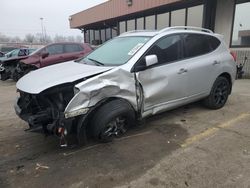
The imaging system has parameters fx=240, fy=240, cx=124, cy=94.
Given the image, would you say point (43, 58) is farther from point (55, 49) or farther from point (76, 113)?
point (76, 113)

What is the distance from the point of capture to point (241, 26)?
10.4m

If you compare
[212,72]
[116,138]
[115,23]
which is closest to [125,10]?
[115,23]

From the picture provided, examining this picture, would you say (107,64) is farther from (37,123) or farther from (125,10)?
(125,10)

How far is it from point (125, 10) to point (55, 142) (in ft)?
43.9

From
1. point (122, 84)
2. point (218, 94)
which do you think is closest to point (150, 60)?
point (122, 84)

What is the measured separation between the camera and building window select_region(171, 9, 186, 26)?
12875 mm

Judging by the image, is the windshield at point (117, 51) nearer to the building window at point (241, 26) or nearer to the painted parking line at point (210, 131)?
the painted parking line at point (210, 131)

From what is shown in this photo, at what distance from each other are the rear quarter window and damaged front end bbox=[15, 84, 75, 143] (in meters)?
2.41

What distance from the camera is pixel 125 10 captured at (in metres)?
15.7

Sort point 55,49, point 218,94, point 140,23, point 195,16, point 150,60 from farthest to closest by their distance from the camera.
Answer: point 140,23 → point 195,16 → point 55,49 → point 218,94 → point 150,60

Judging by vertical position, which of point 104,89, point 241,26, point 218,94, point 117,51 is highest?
point 241,26

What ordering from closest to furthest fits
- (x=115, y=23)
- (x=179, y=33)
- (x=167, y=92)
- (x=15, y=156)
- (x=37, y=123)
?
(x=37, y=123), (x=15, y=156), (x=167, y=92), (x=179, y=33), (x=115, y=23)

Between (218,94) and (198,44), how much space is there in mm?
1293

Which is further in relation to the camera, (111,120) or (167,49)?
(167,49)
